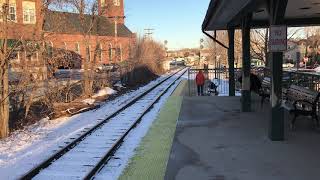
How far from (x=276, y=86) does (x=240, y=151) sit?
1515mm

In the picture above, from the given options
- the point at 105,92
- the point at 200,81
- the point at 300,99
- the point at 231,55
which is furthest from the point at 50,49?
the point at 105,92

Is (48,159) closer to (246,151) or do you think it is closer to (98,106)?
(246,151)

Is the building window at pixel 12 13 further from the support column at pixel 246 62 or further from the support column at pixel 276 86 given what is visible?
the support column at pixel 276 86

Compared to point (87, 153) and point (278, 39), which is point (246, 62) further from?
point (87, 153)

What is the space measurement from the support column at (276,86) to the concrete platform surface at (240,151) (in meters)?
0.24

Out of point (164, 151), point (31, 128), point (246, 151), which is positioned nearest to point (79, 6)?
point (31, 128)

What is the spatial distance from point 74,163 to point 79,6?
17737 millimetres

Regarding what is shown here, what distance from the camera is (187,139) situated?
32.4ft

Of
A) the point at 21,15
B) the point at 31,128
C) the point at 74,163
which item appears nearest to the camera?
the point at 74,163

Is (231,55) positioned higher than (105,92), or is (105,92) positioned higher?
(231,55)

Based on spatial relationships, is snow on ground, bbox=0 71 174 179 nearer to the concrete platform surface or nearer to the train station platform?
the train station platform

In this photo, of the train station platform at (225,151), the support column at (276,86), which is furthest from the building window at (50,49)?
the support column at (276,86)

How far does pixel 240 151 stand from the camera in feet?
27.7

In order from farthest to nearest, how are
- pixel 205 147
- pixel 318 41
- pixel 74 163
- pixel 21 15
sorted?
1. pixel 318 41
2. pixel 21 15
3. pixel 74 163
4. pixel 205 147
